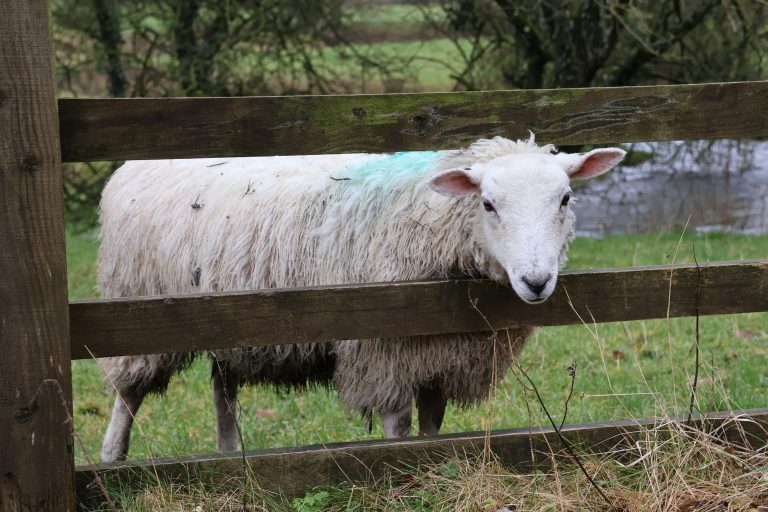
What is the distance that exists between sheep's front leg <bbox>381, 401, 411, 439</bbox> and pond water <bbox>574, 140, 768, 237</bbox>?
9304mm

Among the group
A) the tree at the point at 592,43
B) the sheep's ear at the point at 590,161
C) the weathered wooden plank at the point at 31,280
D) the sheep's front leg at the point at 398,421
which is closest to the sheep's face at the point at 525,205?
the sheep's ear at the point at 590,161

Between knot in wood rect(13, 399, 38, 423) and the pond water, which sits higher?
knot in wood rect(13, 399, 38, 423)

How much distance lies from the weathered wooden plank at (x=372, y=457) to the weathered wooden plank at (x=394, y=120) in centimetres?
95

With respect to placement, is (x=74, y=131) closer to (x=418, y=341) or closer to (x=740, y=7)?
(x=418, y=341)

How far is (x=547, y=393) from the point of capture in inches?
203

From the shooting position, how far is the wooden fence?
2.51m

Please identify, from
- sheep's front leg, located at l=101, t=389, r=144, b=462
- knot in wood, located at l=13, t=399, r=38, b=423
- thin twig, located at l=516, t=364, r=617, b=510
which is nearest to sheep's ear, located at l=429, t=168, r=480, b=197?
thin twig, located at l=516, t=364, r=617, b=510

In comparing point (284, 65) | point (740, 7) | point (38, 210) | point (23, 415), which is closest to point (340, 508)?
point (23, 415)

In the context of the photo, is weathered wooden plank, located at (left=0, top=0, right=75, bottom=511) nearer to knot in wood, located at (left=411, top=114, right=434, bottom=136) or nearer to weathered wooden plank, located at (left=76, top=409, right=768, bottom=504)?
weathered wooden plank, located at (left=76, top=409, right=768, bottom=504)

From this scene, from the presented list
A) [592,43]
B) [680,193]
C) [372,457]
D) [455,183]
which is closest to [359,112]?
[455,183]

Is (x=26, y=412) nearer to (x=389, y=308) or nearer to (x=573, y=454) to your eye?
(x=389, y=308)

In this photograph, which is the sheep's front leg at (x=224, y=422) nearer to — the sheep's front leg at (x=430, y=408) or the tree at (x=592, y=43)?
the sheep's front leg at (x=430, y=408)

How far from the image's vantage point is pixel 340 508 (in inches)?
111

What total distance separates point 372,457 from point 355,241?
975mm
